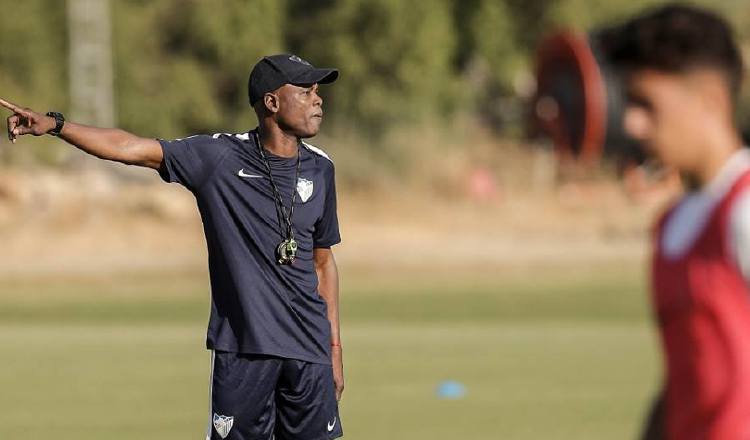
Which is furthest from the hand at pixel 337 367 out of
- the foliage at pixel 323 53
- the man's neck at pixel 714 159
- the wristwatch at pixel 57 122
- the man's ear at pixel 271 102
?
the foliage at pixel 323 53

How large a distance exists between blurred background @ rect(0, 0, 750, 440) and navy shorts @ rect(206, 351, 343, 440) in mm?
4452

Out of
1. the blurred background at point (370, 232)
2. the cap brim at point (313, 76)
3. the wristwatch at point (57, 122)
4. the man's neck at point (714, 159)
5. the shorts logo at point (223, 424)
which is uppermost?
Answer: the man's neck at point (714, 159)

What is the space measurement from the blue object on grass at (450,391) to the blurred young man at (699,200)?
940 centimetres

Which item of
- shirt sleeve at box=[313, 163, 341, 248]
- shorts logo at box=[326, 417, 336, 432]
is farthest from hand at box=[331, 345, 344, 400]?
shirt sleeve at box=[313, 163, 341, 248]

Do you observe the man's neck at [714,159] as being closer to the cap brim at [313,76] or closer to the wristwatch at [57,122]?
the cap brim at [313,76]

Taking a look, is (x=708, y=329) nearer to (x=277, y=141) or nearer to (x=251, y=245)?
(x=251, y=245)

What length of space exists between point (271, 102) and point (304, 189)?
36 cm

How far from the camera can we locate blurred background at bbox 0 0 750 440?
43.0ft

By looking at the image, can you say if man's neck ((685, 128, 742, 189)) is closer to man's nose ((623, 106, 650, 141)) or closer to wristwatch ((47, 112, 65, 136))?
man's nose ((623, 106, 650, 141))

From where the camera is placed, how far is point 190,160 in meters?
6.37

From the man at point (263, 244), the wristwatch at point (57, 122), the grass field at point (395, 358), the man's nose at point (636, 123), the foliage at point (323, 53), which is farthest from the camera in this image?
the foliage at point (323, 53)

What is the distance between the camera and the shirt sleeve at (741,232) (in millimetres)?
3432

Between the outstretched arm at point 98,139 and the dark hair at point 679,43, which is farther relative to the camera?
the outstretched arm at point 98,139

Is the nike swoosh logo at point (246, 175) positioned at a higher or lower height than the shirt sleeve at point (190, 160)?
lower
